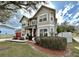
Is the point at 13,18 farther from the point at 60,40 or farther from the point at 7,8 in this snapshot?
the point at 60,40

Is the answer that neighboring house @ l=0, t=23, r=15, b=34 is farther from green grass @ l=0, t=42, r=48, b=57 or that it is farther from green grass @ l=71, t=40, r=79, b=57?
green grass @ l=71, t=40, r=79, b=57

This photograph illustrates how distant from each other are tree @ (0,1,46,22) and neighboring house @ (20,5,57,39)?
0.50ft

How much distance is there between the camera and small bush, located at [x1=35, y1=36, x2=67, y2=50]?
276 centimetres

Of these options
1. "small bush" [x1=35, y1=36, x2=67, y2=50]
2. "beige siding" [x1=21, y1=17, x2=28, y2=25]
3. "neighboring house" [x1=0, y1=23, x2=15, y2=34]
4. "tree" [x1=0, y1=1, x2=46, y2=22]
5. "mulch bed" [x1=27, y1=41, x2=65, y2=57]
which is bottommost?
"mulch bed" [x1=27, y1=41, x2=65, y2=57]

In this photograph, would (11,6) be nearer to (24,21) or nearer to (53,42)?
(24,21)

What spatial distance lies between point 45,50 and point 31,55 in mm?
256

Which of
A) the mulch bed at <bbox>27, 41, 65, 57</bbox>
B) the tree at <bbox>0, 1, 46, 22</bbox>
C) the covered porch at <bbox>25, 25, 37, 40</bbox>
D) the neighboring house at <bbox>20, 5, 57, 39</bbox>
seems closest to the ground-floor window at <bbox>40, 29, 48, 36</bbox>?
the neighboring house at <bbox>20, 5, 57, 39</bbox>

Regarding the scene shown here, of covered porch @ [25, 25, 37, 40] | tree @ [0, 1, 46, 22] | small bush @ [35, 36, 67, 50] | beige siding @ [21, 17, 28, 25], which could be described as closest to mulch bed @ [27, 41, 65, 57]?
small bush @ [35, 36, 67, 50]

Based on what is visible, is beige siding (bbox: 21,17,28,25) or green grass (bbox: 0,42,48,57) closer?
green grass (bbox: 0,42,48,57)

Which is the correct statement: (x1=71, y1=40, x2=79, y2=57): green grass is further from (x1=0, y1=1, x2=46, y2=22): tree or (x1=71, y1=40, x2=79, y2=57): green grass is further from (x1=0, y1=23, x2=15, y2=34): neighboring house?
(x1=0, y1=23, x2=15, y2=34): neighboring house

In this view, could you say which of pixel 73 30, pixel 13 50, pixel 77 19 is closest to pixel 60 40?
pixel 73 30

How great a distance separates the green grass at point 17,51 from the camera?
2.73m

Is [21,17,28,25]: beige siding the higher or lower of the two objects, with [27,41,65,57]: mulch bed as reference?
higher

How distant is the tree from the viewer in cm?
284
